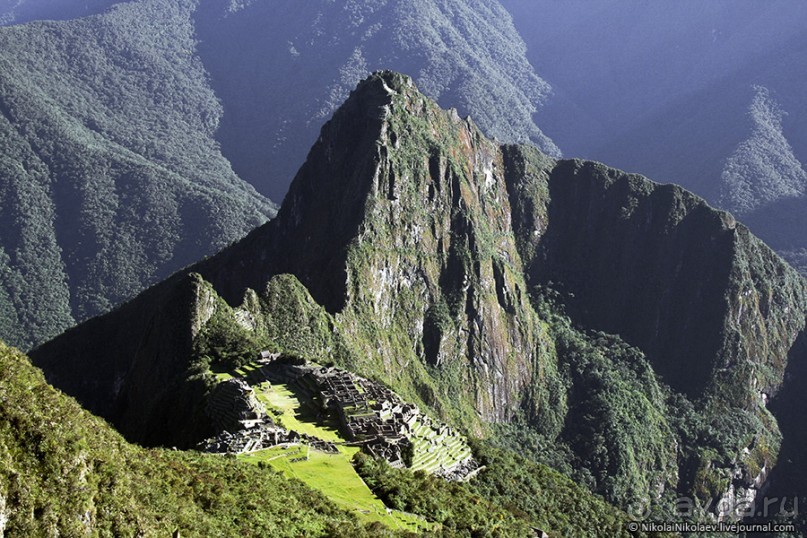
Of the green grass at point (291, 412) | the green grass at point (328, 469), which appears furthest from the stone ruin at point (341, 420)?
the green grass at point (328, 469)

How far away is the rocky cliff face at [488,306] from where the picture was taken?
102 m

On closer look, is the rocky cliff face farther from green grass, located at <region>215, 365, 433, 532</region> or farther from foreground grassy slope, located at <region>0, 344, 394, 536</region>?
foreground grassy slope, located at <region>0, 344, 394, 536</region>

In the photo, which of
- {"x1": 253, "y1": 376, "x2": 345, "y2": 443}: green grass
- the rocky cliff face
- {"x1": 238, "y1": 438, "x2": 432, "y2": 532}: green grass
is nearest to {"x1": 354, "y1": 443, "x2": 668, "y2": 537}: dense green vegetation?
{"x1": 238, "y1": 438, "x2": 432, "y2": 532}: green grass

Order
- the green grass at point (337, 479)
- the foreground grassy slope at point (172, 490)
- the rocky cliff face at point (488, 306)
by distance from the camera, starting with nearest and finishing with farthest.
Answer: the foreground grassy slope at point (172, 490) < the green grass at point (337, 479) < the rocky cliff face at point (488, 306)

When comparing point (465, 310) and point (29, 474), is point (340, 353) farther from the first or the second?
point (29, 474)

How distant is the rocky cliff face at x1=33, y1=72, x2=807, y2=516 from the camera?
102 m

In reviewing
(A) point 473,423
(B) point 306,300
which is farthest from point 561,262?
(B) point 306,300

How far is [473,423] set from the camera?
416 ft

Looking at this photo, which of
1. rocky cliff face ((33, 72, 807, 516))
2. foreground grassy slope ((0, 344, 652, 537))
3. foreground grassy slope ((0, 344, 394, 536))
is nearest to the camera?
foreground grassy slope ((0, 344, 394, 536))

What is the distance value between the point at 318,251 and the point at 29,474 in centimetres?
10370

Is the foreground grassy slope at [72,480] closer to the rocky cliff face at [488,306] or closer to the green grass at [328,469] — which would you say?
the green grass at [328,469]

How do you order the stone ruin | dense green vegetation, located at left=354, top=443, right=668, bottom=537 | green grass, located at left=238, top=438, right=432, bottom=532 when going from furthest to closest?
the stone ruin → dense green vegetation, located at left=354, top=443, right=668, bottom=537 → green grass, located at left=238, top=438, right=432, bottom=532

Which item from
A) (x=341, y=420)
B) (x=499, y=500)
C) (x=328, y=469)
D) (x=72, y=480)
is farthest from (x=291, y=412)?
(x=72, y=480)

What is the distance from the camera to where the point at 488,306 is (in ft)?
462
